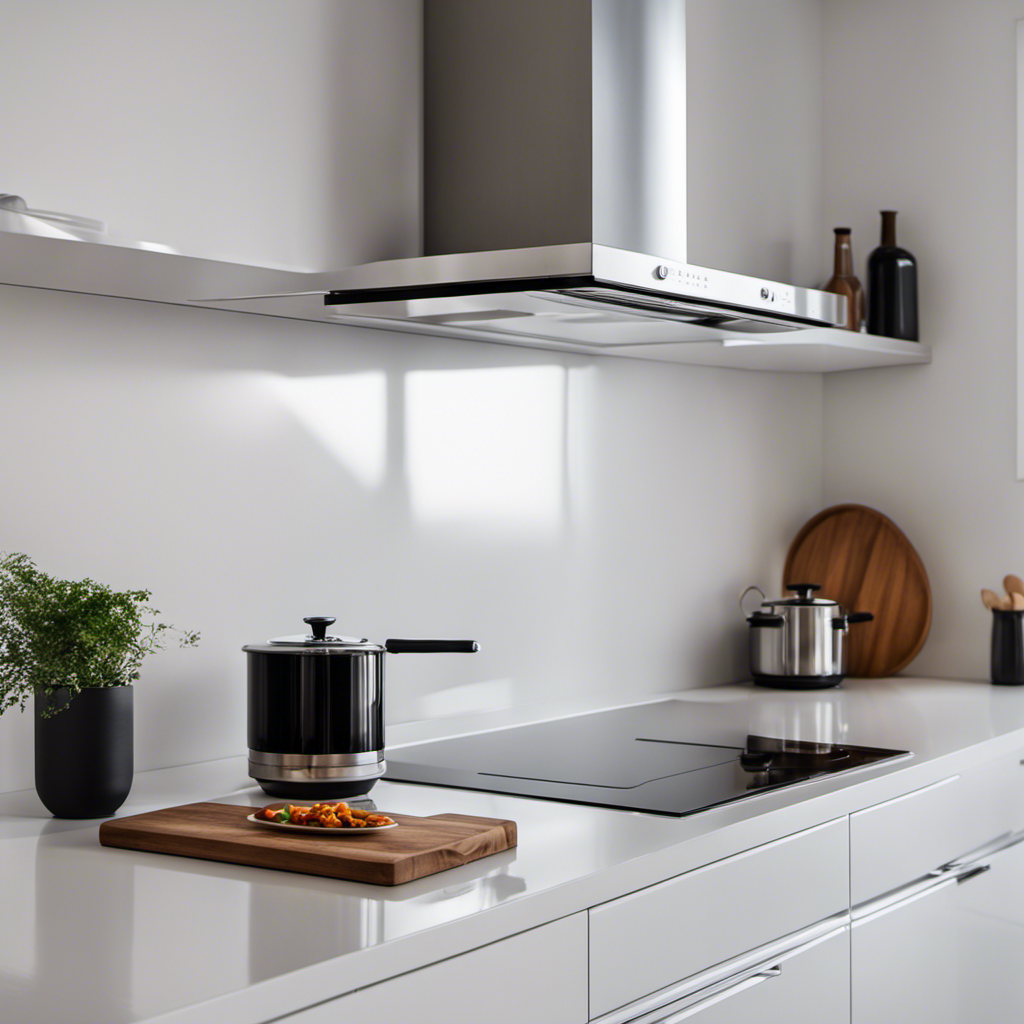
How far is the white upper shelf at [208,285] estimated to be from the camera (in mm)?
1471

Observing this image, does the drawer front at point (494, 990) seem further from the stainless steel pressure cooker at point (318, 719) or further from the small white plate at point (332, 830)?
the stainless steel pressure cooker at point (318, 719)

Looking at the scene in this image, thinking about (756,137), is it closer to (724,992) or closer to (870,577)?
(870,577)

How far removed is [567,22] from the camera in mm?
1941

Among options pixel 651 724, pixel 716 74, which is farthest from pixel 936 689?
pixel 716 74

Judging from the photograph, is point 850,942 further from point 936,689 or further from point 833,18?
point 833,18

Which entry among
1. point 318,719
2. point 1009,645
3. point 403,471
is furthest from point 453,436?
point 1009,645

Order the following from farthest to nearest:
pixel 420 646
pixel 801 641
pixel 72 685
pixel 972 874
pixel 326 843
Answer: pixel 801 641 → pixel 972 874 → pixel 420 646 → pixel 72 685 → pixel 326 843

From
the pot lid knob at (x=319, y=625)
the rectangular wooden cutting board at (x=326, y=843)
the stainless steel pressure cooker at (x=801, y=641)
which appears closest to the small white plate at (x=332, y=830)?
the rectangular wooden cutting board at (x=326, y=843)

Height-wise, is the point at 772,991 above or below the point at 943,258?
below

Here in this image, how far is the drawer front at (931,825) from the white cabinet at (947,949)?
1.3 inches

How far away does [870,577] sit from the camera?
3.15 m

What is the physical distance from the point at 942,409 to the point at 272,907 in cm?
238

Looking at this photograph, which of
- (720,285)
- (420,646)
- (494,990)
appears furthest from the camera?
(720,285)

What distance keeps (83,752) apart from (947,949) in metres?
1.42
